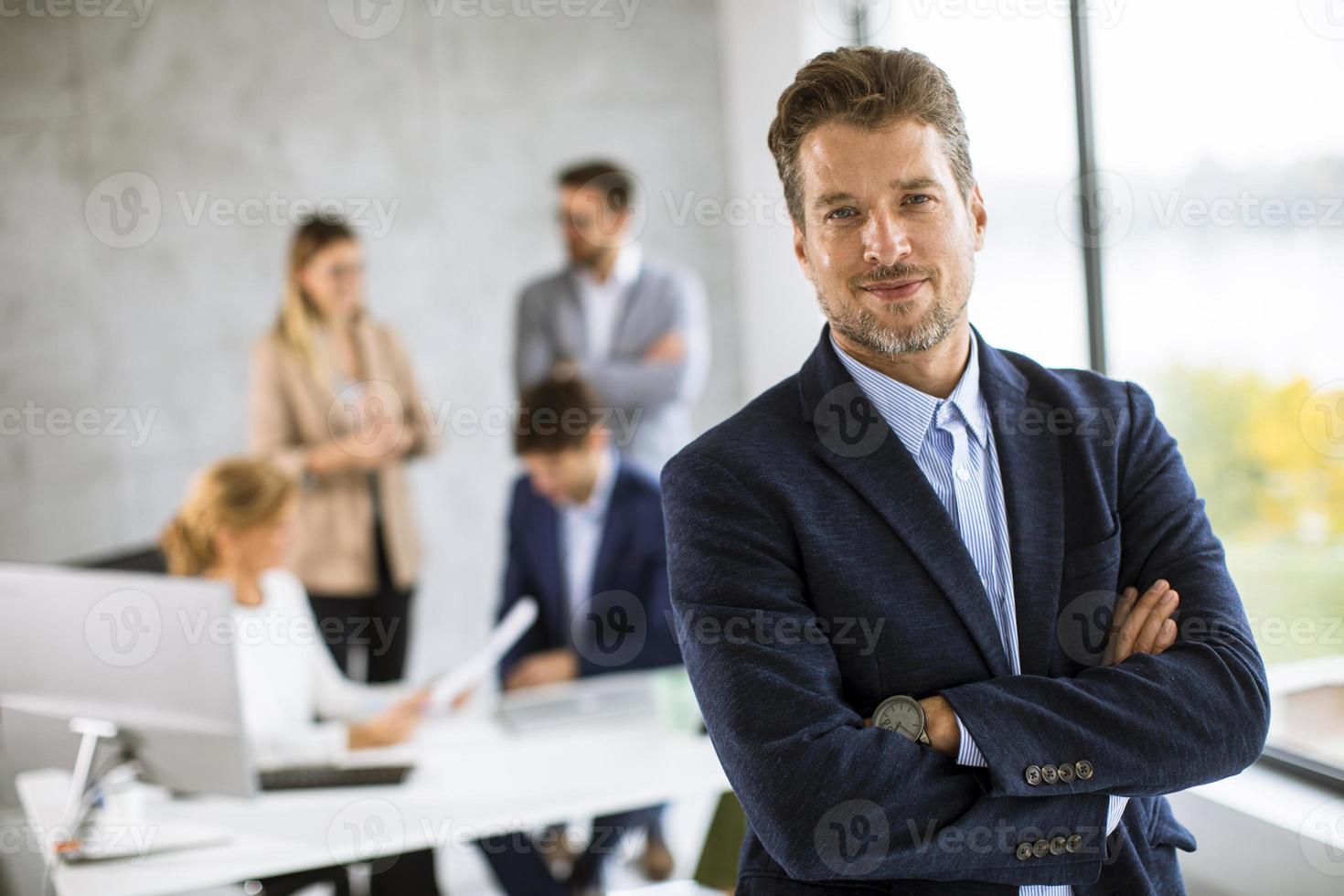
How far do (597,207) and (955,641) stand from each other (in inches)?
123

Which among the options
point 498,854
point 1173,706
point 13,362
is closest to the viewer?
point 1173,706

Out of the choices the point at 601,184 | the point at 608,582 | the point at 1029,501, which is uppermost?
the point at 601,184

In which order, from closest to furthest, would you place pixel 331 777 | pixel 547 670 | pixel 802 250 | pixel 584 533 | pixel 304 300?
pixel 802 250, pixel 331 777, pixel 547 670, pixel 584 533, pixel 304 300

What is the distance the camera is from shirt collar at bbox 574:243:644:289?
13.9ft

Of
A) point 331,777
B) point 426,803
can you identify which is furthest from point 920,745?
point 331,777

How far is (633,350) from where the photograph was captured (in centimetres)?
426

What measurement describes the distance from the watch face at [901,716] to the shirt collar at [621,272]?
9.98 ft

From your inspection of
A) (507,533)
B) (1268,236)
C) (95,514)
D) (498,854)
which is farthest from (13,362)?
(1268,236)

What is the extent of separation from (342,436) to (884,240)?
290 centimetres

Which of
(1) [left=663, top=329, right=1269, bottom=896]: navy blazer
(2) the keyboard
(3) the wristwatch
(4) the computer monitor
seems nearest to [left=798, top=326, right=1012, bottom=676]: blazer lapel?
(1) [left=663, top=329, right=1269, bottom=896]: navy blazer

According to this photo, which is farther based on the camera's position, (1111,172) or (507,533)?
(507,533)

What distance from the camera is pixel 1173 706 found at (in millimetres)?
1356

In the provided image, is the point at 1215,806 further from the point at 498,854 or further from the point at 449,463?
the point at 449,463

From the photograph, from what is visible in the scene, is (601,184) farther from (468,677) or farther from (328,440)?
(468,677)
